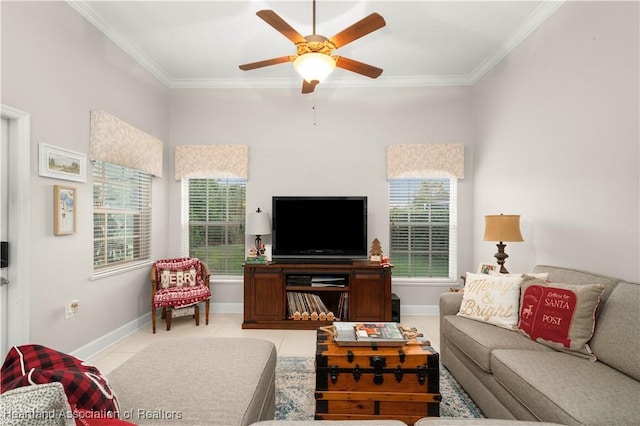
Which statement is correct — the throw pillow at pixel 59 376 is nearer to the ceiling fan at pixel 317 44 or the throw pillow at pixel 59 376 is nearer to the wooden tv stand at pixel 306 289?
the ceiling fan at pixel 317 44

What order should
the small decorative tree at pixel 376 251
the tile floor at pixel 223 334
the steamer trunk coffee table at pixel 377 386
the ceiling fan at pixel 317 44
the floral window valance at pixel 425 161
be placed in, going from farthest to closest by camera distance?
the floral window valance at pixel 425 161, the small decorative tree at pixel 376 251, the tile floor at pixel 223 334, the ceiling fan at pixel 317 44, the steamer trunk coffee table at pixel 377 386

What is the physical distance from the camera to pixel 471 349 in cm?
218

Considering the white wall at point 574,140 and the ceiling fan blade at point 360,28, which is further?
the white wall at point 574,140

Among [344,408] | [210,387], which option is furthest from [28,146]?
[344,408]

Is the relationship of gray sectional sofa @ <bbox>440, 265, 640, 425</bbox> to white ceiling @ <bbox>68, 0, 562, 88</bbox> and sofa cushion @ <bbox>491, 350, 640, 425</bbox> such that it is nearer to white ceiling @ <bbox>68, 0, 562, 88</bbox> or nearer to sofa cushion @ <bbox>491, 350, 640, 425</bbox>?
sofa cushion @ <bbox>491, 350, 640, 425</bbox>

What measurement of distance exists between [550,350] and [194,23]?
150 inches

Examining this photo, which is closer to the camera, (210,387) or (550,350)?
(210,387)

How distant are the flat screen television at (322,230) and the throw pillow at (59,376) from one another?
311 centimetres

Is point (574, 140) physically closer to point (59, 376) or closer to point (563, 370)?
point (563, 370)

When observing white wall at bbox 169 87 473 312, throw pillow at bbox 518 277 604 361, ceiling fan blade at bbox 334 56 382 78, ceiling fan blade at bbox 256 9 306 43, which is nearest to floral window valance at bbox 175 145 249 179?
white wall at bbox 169 87 473 312

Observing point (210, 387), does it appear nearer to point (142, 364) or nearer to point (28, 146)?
point (142, 364)

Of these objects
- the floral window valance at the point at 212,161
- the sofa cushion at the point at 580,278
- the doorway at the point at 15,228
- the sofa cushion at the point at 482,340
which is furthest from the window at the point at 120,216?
the sofa cushion at the point at 580,278

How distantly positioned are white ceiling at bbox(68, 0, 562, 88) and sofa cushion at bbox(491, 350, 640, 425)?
2.78 meters

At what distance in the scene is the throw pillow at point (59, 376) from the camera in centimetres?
87
